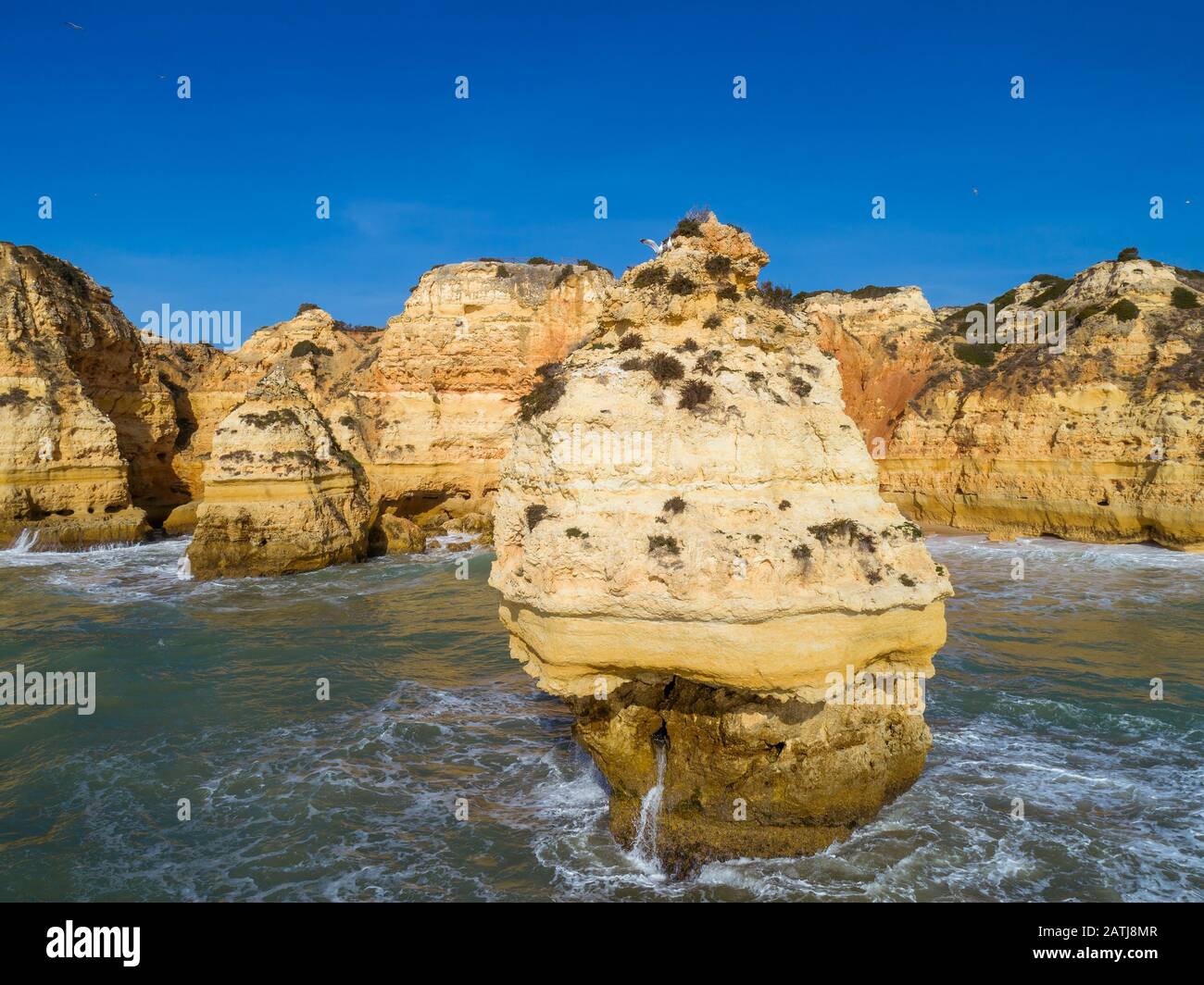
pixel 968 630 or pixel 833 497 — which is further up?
pixel 833 497

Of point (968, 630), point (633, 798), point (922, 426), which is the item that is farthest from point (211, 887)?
point (922, 426)

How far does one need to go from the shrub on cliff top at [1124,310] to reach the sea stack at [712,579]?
2700 centimetres

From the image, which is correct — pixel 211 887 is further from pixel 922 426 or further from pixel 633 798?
pixel 922 426

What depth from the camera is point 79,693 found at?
1270cm

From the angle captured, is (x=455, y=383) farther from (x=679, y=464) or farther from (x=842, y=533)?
(x=842, y=533)

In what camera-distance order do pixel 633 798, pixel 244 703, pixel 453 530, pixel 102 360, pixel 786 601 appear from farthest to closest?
1. pixel 102 360
2. pixel 453 530
3. pixel 244 703
4. pixel 633 798
5. pixel 786 601

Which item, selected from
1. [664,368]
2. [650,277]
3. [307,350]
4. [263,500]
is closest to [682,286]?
[650,277]

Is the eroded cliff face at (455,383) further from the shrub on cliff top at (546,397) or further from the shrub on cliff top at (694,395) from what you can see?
the shrub on cliff top at (694,395)

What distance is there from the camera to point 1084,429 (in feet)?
89.5

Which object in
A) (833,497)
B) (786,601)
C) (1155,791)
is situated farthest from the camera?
(1155,791)

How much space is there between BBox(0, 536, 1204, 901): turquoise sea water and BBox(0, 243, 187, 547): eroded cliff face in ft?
38.1

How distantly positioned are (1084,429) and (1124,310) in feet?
17.7

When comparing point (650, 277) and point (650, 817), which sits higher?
point (650, 277)
